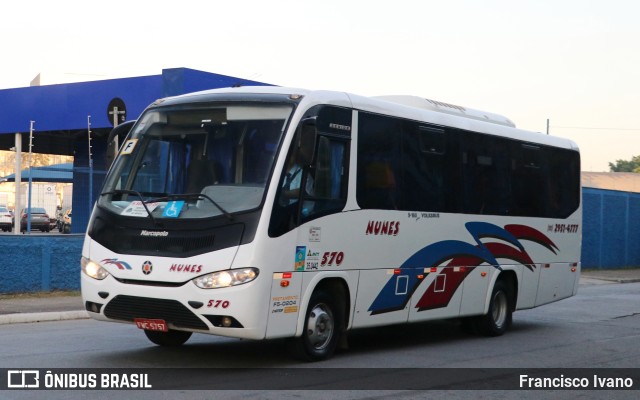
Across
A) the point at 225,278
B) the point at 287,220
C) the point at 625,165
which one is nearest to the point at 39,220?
the point at 287,220

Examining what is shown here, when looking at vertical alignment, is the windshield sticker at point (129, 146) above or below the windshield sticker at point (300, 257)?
above

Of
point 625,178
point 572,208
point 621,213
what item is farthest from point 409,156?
point 625,178

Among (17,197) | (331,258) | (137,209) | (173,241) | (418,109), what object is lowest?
(331,258)

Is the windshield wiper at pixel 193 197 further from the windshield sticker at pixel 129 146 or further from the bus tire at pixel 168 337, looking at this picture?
the bus tire at pixel 168 337

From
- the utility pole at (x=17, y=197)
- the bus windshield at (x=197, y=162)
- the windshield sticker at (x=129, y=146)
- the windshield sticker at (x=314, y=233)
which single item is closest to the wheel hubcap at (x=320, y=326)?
the windshield sticker at (x=314, y=233)

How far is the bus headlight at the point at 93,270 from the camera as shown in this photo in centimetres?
1029

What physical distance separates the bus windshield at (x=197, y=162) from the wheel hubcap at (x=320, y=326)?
1.56m

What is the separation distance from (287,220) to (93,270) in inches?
84.1

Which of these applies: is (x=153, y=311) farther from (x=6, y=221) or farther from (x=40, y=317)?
(x=6, y=221)

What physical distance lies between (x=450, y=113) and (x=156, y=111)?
4.74 meters

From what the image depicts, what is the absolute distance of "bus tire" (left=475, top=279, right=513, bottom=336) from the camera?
14539mm

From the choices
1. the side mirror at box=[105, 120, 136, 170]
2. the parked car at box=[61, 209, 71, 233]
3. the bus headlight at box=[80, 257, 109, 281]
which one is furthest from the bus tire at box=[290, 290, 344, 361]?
A: the parked car at box=[61, 209, 71, 233]

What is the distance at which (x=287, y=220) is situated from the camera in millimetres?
10219

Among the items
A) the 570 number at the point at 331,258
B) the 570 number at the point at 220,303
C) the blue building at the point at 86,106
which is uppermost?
the blue building at the point at 86,106
